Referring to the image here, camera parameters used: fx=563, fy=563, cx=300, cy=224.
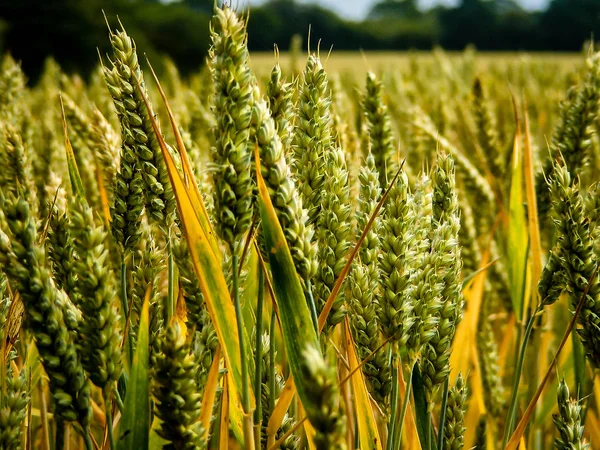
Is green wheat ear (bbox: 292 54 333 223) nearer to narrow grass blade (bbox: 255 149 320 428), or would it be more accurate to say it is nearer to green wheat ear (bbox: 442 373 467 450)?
narrow grass blade (bbox: 255 149 320 428)

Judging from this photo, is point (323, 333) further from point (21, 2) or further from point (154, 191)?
point (21, 2)

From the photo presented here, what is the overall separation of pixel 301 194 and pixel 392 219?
0.48 feet

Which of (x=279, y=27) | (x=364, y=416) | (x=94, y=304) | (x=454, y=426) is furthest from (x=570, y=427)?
(x=279, y=27)

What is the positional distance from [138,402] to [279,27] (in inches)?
1167

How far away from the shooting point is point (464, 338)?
1330 millimetres

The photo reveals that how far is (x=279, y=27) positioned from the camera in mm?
28594

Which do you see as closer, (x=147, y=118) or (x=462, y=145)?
(x=147, y=118)

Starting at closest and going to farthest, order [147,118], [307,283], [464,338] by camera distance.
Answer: [307,283] < [147,118] < [464,338]

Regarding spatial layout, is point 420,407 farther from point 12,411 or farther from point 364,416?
point 12,411

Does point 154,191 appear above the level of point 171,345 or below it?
above

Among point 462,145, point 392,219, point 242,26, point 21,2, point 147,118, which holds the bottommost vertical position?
point 392,219

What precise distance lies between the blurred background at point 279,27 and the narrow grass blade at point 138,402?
51cm

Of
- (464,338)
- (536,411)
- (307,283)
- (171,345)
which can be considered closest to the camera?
(171,345)

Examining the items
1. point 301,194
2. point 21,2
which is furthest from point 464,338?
point 21,2
